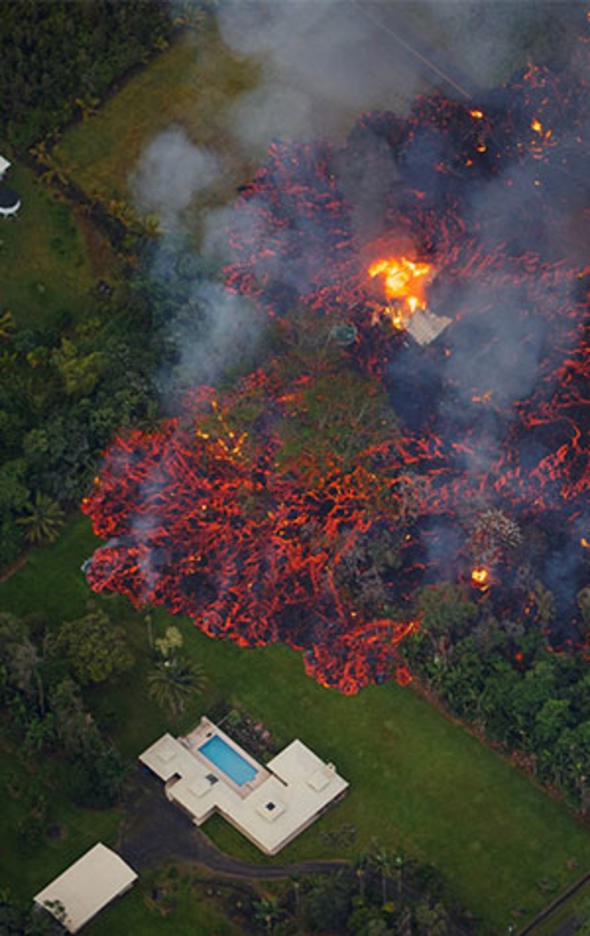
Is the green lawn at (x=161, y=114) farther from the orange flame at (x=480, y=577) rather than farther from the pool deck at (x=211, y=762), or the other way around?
the pool deck at (x=211, y=762)

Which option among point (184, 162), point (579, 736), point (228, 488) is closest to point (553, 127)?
point (184, 162)

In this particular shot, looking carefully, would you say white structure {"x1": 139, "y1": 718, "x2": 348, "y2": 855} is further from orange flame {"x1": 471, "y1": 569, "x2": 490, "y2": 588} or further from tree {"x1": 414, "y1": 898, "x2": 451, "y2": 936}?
orange flame {"x1": 471, "y1": 569, "x2": 490, "y2": 588}

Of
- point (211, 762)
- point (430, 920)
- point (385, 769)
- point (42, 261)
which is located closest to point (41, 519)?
point (211, 762)

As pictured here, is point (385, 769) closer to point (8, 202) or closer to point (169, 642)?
point (169, 642)

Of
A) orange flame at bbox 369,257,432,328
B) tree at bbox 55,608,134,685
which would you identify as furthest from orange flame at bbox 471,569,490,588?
tree at bbox 55,608,134,685

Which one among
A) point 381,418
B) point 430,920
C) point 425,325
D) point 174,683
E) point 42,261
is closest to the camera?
point 430,920

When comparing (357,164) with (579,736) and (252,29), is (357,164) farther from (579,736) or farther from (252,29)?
(579,736)
